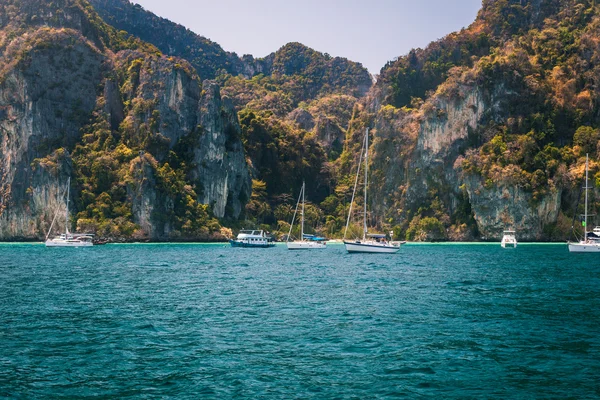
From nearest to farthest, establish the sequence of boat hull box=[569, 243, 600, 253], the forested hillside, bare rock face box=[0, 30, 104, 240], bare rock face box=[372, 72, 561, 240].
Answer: boat hull box=[569, 243, 600, 253] → bare rock face box=[372, 72, 561, 240] → the forested hillside → bare rock face box=[0, 30, 104, 240]

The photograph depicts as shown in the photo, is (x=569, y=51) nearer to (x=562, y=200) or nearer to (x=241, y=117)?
(x=562, y=200)

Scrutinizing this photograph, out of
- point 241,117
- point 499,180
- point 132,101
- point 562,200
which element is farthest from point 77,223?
point 562,200

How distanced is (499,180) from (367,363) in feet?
383

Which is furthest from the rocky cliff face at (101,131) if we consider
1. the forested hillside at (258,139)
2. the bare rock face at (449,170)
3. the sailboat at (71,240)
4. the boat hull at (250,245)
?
the bare rock face at (449,170)

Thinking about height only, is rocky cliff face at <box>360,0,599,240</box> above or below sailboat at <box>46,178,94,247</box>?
above

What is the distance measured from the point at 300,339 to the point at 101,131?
13373 centimetres

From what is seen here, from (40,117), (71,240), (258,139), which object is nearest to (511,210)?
(258,139)

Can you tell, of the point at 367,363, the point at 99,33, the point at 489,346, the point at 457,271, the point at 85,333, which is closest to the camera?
the point at 367,363

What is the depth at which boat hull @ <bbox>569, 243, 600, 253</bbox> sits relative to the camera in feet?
272

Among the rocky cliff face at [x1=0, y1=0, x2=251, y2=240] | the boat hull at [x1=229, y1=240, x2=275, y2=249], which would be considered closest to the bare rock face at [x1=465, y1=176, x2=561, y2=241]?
the boat hull at [x1=229, y1=240, x2=275, y2=249]

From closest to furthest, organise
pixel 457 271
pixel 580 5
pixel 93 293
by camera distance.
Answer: pixel 93 293 → pixel 457 271 → pixel 580 5

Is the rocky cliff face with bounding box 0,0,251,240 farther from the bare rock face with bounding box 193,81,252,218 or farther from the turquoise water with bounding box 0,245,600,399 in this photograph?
the turquoise water with bounding box 0,245,600,399

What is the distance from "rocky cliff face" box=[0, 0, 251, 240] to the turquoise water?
93.4m

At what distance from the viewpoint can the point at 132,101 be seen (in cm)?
15012
